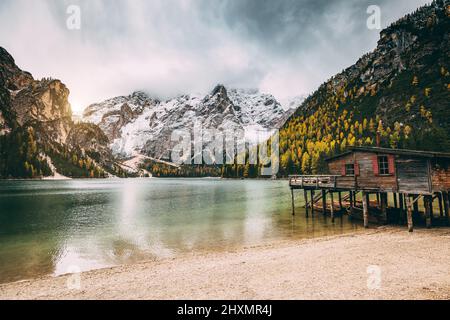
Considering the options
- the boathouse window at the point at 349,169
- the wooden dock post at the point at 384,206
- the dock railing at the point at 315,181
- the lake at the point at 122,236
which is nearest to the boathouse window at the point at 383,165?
the boathouse window at the point at 349,169

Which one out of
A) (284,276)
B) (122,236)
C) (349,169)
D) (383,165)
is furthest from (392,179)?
(122,236)

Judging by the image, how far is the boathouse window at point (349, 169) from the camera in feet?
108

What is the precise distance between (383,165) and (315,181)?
426 inches

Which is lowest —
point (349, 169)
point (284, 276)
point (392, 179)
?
point (284, 276)

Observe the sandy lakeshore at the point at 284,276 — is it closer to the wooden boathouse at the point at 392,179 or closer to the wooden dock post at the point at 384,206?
the wooden boathouse at the point at 392,179

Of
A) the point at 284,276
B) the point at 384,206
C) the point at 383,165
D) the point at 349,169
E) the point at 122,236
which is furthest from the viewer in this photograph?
the point at 349,169

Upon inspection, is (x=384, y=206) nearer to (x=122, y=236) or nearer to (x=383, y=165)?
(x=383, y=165)

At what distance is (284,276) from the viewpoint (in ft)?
49.7

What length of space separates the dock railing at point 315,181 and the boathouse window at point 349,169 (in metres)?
1.50

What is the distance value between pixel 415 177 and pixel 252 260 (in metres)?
18.4

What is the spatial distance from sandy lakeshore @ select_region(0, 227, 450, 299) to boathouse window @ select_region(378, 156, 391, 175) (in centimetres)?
814
